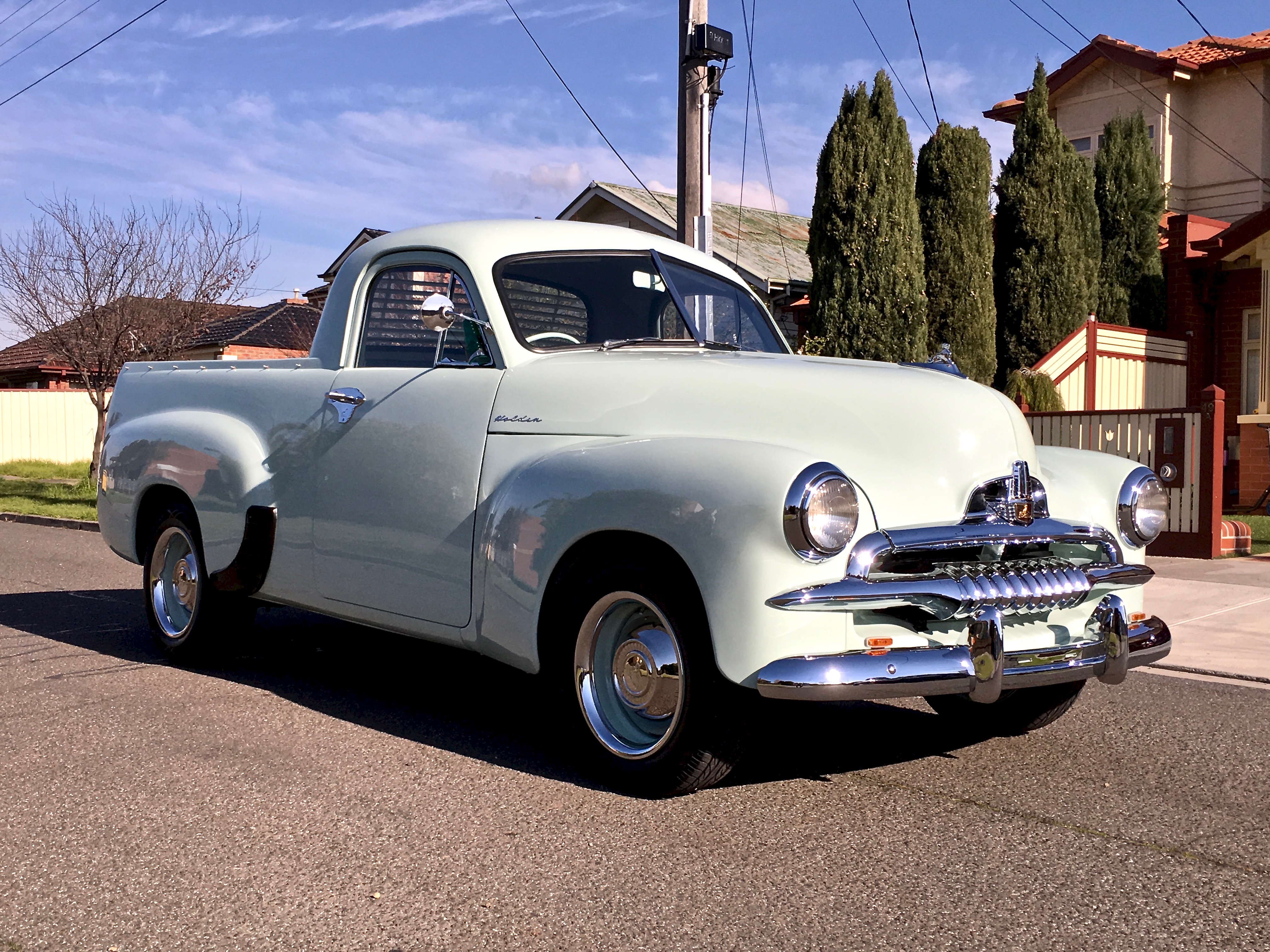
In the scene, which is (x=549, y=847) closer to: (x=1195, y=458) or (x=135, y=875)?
(x=135, y=875)

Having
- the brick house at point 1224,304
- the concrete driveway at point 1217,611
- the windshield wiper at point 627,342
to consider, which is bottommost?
the concrete driveway at point 1217,611

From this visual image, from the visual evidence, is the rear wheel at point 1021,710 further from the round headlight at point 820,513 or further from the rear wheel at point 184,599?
the rear wheel at point 184,599

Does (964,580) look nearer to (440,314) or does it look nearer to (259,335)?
(440,314)

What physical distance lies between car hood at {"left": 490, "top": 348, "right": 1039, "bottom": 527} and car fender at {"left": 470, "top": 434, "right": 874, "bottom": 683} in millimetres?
97

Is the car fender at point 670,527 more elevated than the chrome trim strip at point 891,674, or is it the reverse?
the car fender at point 670,527

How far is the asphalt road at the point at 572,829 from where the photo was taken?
3.32 m

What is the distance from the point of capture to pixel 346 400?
5.68 metres

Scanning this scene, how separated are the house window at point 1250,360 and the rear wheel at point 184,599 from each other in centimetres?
1728

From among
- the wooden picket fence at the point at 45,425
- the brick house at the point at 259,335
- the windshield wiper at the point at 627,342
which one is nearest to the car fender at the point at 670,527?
the windshield wiper at the point at 627,342

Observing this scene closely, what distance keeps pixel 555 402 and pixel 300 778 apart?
1.60m

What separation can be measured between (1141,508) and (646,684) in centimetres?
198

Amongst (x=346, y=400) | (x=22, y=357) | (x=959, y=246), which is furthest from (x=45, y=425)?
(x=346, y=400)

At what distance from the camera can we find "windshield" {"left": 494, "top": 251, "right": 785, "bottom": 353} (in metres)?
5.37

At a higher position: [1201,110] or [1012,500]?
[1201,110]
